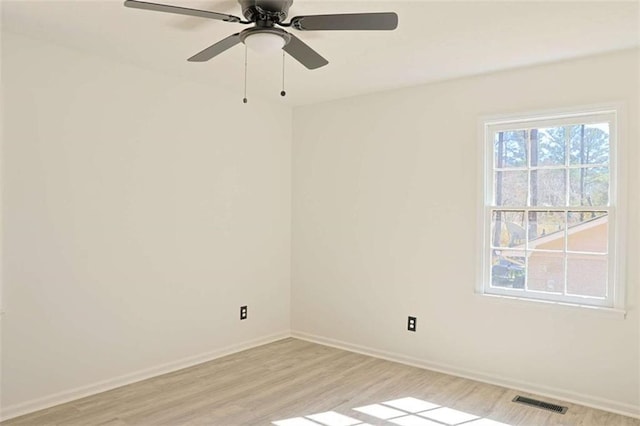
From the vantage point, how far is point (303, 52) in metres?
2.54

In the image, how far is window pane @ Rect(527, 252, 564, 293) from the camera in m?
3.46

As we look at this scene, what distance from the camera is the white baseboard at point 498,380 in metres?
3.17

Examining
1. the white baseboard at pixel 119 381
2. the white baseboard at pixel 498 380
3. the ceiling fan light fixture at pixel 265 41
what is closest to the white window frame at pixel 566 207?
the white baseboard at pixel 498 380

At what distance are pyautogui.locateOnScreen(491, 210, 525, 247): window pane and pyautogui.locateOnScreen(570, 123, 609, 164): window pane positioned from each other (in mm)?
578

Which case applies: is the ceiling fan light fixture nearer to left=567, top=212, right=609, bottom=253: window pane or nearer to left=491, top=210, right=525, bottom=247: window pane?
left=491, top=210, right=525, bottom=247: window pane

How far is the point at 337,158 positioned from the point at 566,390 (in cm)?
276

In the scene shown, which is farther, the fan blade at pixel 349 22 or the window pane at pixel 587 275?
the window pane at pixel 587 275

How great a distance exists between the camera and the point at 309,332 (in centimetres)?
489

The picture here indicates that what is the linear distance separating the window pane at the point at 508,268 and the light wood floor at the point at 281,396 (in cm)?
81

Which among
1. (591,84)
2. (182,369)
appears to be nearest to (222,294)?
(182,369)

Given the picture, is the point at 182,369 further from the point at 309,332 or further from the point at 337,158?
the point at 337,158

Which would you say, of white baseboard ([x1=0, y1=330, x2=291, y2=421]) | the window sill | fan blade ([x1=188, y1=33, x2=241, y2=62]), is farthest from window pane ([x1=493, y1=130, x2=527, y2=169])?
white baseboard ([x1=0, y1=330, x2=291, y2=421])

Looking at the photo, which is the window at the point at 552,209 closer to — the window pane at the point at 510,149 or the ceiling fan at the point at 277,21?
the window pane at the point at 510,149

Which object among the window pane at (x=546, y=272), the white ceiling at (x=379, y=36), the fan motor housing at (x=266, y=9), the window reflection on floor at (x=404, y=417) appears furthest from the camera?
the window pane at (x=546, y=272)
